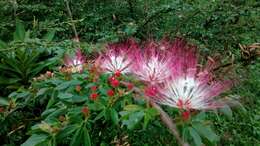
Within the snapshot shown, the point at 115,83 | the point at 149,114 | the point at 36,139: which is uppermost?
Answer: the point at 115,83

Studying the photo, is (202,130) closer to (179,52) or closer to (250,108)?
(179,52)

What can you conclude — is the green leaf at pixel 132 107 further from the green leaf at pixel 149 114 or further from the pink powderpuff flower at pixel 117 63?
the pink powderpuff flower at pixel 117 63

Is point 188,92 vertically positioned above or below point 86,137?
above

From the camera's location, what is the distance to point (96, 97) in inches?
70.0

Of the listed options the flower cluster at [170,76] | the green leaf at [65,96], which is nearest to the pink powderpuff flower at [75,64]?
the flower cluster at [170,76]

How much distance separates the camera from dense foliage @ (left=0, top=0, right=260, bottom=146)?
70.6 inches

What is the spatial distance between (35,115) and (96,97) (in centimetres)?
108

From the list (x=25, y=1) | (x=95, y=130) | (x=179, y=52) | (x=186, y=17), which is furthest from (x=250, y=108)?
(x=25, y=1)

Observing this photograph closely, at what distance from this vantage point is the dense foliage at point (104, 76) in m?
Result: 1.79

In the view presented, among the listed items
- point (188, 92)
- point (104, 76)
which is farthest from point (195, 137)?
point (104, 76)

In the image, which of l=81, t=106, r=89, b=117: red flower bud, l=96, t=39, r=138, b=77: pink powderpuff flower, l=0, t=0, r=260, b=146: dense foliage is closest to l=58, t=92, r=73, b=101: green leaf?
l=0, t=0, r=260, b=146: dense foliage

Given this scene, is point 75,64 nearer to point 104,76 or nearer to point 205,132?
point 104,76

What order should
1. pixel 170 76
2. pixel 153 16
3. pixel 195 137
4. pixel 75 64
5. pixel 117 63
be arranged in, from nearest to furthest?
pixel 195 137 → pixel 170 76 → pixel 117 63 → pixel 75 64 → pixel 153 16

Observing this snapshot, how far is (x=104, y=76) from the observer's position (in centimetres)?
197
